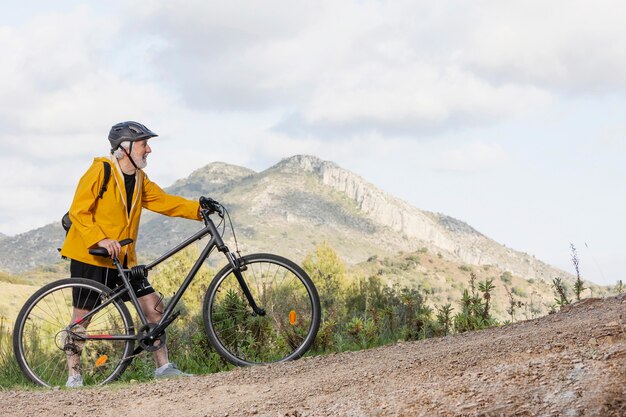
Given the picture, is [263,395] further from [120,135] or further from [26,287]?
[26,287]

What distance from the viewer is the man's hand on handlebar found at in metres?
6.76

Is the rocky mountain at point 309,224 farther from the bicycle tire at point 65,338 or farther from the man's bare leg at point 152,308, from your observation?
the man's bare leg at point 152,308

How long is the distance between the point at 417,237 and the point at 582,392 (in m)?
130

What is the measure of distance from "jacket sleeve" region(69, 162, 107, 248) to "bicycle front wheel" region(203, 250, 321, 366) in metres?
1.08

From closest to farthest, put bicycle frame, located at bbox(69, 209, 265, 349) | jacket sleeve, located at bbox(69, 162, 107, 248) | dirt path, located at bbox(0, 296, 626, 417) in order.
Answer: dirt path, located at bbox(0, 296, 626, 417) → jacket sleeve, located at bbox(69, 162, 107, 248) → bicycle frame, located at bbox(69, 209, 265, 349)

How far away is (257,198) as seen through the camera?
398 ft

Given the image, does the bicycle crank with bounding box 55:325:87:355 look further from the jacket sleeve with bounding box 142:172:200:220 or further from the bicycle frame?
the jacket sleeve with bounding box 142:172:200:220

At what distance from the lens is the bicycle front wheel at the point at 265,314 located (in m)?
6.87

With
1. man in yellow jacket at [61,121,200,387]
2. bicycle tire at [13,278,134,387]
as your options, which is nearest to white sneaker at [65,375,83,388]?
man in yellow jacket at [61,121,200,387]

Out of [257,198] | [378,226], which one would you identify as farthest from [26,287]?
[378,226]

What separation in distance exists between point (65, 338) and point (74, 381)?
0.39 m

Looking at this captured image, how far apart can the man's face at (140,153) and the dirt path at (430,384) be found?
1.89 metres

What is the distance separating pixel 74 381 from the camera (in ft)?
23.1

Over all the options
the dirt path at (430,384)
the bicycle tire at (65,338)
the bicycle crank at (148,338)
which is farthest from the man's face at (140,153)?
the dirt path at (430,384)
